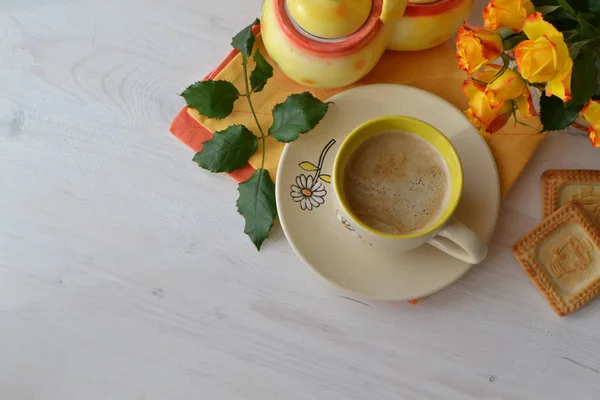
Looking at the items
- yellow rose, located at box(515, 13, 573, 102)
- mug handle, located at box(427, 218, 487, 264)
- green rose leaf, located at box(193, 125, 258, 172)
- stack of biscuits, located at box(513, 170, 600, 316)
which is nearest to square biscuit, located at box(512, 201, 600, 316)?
stack of biscuits, located at box(513, 170, 600, 316)

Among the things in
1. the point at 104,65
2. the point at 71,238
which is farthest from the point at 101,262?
the point at 104,65

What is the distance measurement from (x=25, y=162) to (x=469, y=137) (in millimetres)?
553

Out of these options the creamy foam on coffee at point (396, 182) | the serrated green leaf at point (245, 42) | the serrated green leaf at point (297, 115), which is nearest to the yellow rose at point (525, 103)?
the creamy foam on coffee at point (396, 182)

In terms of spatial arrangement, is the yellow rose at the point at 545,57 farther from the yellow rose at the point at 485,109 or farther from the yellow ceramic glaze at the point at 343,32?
the yellow ceramic glaze at the point at 343,32

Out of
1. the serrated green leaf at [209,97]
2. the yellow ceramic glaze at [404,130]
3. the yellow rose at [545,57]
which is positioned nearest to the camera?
the yellow rose at [545,57]

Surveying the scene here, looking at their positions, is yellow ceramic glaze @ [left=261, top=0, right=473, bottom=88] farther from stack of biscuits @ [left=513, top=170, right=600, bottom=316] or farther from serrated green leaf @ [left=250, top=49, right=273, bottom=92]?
stack of biscuits @ [left=513, top=170, right=600, bottom=316]

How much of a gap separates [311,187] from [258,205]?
0.22 ft

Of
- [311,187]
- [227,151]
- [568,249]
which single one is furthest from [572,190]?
[227,151]

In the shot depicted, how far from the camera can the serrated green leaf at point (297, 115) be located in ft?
2.21

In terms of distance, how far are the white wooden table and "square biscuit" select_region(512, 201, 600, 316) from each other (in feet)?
0.06

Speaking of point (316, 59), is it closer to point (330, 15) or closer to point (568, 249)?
point (330, 15)

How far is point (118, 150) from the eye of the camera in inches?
29.1

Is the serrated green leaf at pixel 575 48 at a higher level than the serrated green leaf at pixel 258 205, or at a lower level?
higher

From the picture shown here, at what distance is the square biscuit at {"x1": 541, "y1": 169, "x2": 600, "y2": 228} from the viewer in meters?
0.68
